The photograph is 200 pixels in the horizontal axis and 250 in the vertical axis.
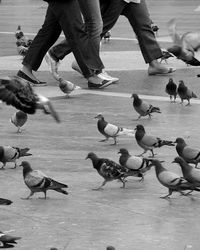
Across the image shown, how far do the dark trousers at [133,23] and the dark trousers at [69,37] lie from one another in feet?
2.08

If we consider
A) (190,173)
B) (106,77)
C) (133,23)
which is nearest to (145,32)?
(133,23)

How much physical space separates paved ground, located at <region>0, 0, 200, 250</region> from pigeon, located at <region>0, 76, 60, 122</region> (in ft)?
2.67

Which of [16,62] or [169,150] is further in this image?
[16,62]

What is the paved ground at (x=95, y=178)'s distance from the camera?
23.3ft

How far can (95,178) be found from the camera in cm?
902

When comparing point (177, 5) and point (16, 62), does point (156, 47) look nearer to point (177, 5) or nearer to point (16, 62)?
point (16, 62)

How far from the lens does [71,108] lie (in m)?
12.6

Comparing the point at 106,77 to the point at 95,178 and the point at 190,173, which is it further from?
the point at 190,173

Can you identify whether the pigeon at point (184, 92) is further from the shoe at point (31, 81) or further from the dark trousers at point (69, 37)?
the shoe at point (31, 81)

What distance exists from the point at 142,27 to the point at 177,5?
16342mm

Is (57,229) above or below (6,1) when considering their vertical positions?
above

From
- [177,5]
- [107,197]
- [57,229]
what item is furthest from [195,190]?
[177,5]

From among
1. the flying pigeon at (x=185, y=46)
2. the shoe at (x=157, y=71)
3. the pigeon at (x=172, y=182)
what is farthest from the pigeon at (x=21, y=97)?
the shoe at (x=157, y=71)

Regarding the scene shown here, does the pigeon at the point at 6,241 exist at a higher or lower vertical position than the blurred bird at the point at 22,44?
higher
